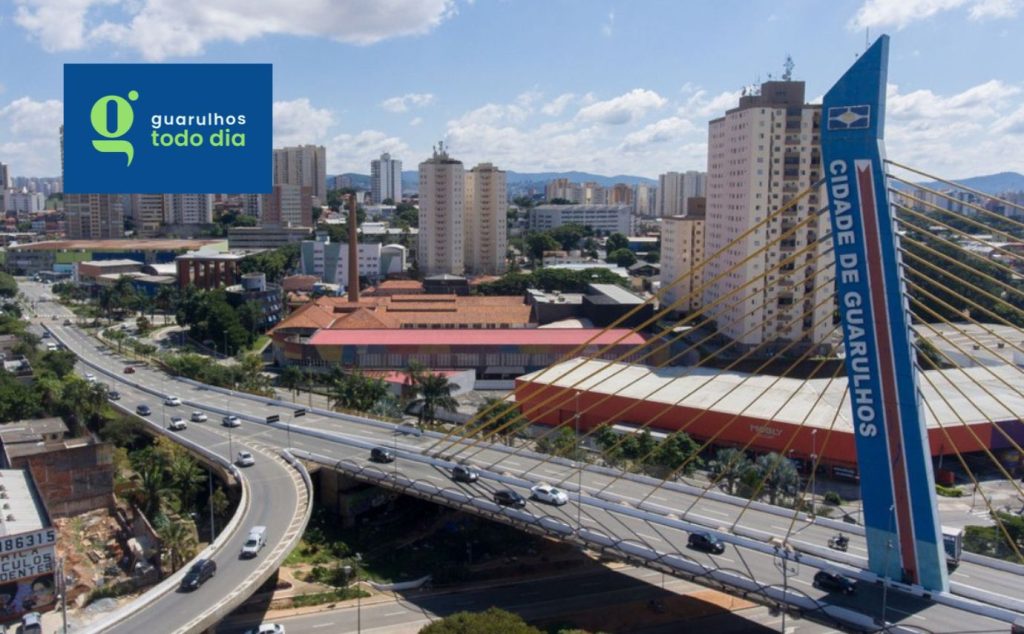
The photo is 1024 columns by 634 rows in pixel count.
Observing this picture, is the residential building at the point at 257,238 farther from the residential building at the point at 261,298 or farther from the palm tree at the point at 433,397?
the palm tree at the point at 433,397

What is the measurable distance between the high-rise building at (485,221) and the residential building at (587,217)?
30.9 metres

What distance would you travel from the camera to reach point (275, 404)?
1041 inches

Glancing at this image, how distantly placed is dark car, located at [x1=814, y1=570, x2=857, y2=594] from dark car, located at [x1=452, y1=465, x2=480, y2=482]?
762 centimetres

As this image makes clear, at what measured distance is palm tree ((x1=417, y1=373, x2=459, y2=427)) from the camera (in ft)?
84.4

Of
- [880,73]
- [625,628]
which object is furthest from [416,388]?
[880,73]

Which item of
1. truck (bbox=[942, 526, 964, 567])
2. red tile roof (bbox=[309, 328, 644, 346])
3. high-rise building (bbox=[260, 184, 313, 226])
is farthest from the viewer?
high-rise building (bbox=[260, 184, 313, 226])

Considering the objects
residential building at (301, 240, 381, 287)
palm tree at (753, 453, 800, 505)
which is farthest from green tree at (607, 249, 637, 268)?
palm tree at (753, 453, 800, 505)

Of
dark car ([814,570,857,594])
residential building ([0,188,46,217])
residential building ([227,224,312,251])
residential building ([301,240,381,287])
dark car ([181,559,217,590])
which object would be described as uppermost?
residential building ([0,188,46,217])

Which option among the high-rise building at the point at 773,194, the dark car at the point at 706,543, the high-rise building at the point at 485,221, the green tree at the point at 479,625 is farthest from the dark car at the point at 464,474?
the high-rise building at the point at 485,221

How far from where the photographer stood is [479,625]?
11797mm

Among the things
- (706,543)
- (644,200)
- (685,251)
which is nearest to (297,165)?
(644,200)

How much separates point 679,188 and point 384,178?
173 ft

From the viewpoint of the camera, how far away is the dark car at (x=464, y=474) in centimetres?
1805

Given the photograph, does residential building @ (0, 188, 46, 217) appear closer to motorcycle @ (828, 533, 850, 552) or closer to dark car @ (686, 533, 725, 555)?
dark car @ (686, 533, 725, 555)
